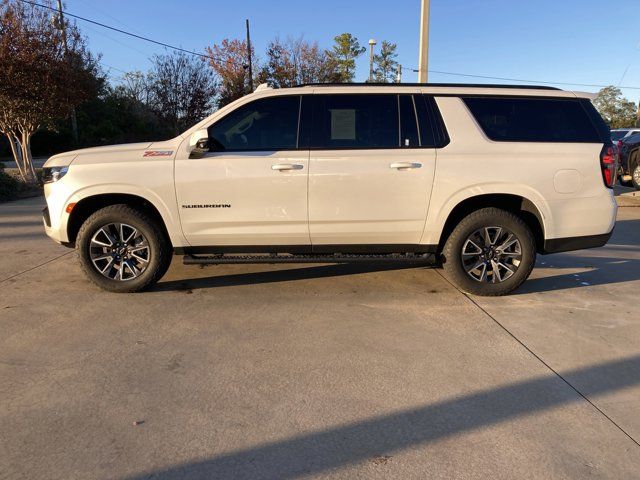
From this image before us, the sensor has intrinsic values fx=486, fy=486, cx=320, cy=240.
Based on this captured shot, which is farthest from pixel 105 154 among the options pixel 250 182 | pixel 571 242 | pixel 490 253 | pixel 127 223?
pixel 571 242

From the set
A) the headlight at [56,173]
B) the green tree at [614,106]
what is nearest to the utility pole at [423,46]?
the headlight at [56,173]

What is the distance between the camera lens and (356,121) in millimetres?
4863

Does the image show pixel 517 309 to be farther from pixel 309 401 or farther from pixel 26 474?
pixel 26 474

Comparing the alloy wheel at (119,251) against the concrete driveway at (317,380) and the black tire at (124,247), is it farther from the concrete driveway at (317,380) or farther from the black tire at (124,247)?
the concrete driveway at (317,380)

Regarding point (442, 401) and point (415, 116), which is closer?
point (442, 401)

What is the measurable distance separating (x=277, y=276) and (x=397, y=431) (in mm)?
3214

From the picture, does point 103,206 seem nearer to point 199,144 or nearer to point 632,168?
point 199,144

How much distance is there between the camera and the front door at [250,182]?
4715 mm

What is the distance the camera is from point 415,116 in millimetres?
4883

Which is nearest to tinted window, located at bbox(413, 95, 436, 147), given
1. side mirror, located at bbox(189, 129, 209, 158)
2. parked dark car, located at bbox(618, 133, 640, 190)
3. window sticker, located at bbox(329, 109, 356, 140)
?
window sticker, located at bbox(329, 109, 356, 140)

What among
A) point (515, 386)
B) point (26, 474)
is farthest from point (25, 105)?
point (515, 386)

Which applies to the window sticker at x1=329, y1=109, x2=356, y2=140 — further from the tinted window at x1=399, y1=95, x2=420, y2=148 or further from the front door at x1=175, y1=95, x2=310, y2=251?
the tinted window at x1=399, y1=95, x2=420, y2=148

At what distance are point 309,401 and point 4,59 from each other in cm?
1291

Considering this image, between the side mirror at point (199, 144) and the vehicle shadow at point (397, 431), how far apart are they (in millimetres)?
2968
